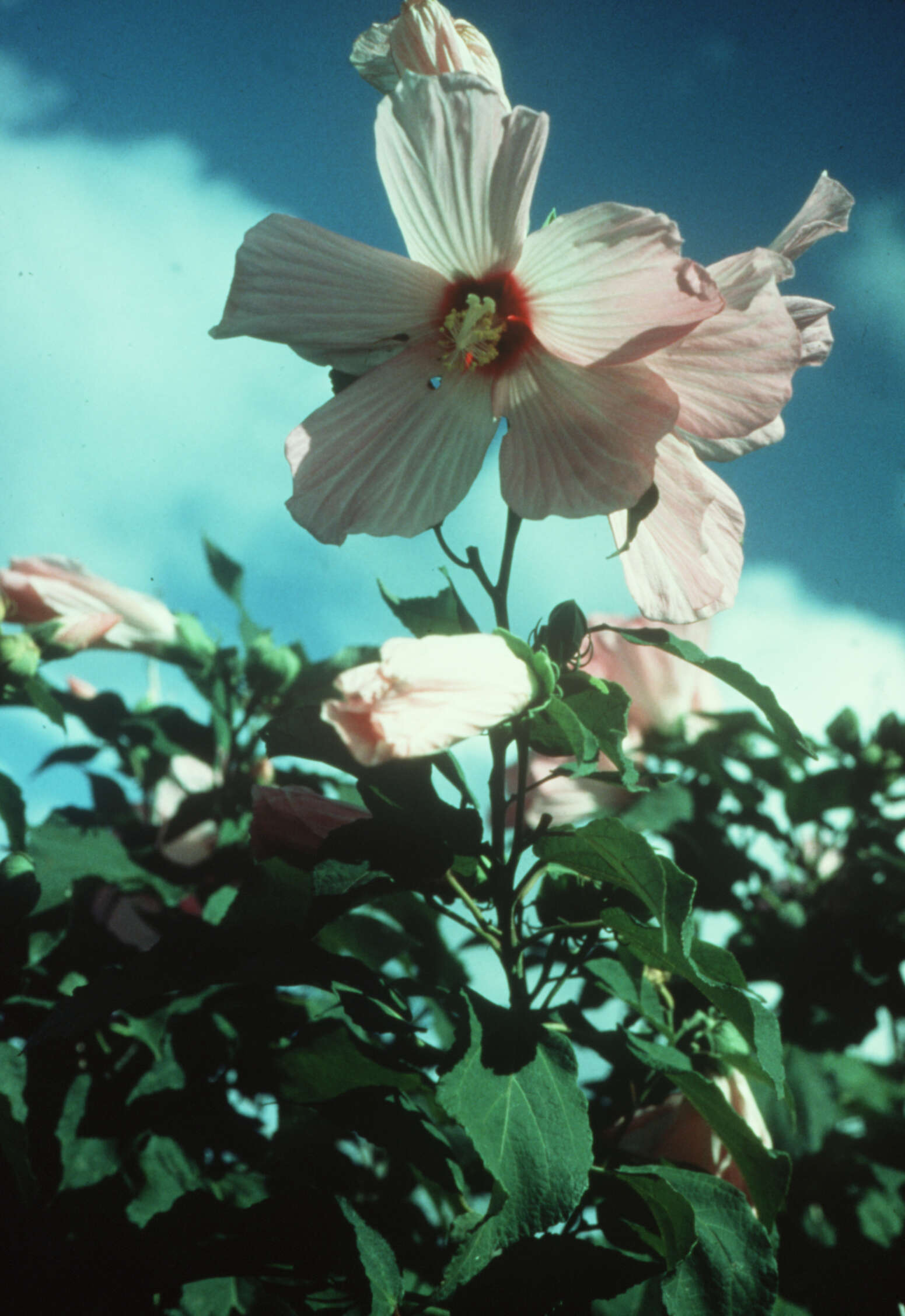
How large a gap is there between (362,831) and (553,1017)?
1.18 feet

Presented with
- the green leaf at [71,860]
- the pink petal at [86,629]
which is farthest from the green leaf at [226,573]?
the green leaf at [71,860]

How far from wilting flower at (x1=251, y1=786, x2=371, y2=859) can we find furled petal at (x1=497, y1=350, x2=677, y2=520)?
0.39 meters

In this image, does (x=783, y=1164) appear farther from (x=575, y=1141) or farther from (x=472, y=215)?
(x=472, y=215)

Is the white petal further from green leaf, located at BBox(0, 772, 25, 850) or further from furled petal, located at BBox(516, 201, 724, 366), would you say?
green leaf, located at BBox(0, 772, 25, 850)

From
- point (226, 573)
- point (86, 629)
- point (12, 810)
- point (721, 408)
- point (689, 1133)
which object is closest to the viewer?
point (721, 408)

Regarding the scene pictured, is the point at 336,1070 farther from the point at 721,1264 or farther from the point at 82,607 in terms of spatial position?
the point at 82,607

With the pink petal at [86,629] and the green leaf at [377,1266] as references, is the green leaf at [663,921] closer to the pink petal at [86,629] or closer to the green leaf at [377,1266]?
the green leaf at [377,1266]

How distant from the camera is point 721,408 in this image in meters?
0.93

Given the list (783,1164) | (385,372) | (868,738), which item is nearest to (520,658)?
(385,372)

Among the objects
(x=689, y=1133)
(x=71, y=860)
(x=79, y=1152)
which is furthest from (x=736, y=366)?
(x=79, y=1152)

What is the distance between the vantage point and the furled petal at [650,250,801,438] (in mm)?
882

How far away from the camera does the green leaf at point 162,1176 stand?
152 centimetres

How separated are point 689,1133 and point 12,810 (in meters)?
1.12

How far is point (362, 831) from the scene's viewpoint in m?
0.94
